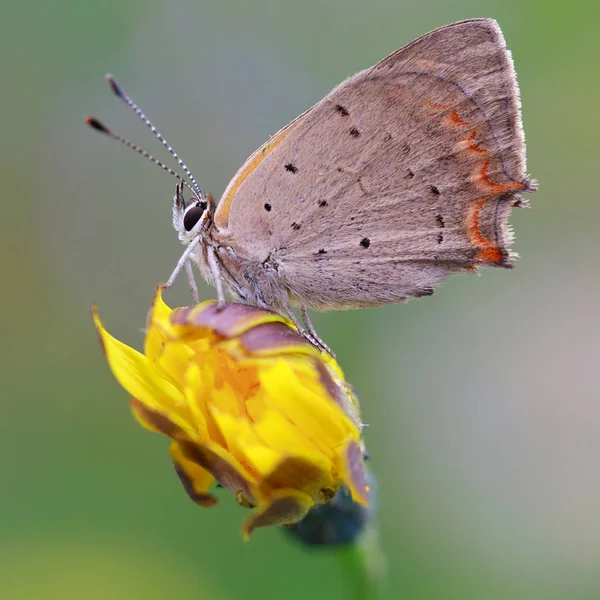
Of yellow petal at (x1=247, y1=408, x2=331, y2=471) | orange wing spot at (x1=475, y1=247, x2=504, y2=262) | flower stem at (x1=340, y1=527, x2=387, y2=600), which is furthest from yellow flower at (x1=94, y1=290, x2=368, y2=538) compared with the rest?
orange wing spot at (x1=475, y1=247, x2=504, y2=262)

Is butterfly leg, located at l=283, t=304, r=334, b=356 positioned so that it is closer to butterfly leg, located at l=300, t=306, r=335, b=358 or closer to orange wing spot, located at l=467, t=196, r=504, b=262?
butterfly leg, located at l=300, t=306, r=335, b=358

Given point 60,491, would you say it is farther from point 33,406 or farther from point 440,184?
point 440,184

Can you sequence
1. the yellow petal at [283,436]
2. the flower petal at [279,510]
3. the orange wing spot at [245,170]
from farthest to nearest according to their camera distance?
the orange wing spot at [245,170] < the yellow petal at [283,436] < the flower petal at [279,510]

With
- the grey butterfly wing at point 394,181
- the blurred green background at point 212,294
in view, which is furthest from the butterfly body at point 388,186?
the blurred green background at point 212,294

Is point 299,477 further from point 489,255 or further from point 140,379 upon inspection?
point 489,255

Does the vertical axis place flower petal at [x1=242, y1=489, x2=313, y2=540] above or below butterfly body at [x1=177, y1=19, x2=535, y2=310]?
below

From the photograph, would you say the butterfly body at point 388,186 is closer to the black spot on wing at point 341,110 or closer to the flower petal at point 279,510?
the black spot on wing at point 341,110

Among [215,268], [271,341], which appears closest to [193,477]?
[271,341]

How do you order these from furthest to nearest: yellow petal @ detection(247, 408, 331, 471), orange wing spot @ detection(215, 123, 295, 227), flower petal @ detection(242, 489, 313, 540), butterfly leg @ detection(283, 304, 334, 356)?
1. orange wing spot @ detection(215, 123, 295, 227)
2. butterfly leg @ detection(283, 304, 334, 356)
3. yellow petal @ detection(247, 408, 331, 471)
4. flower petal @ detection(242, 489, 313, 540)
